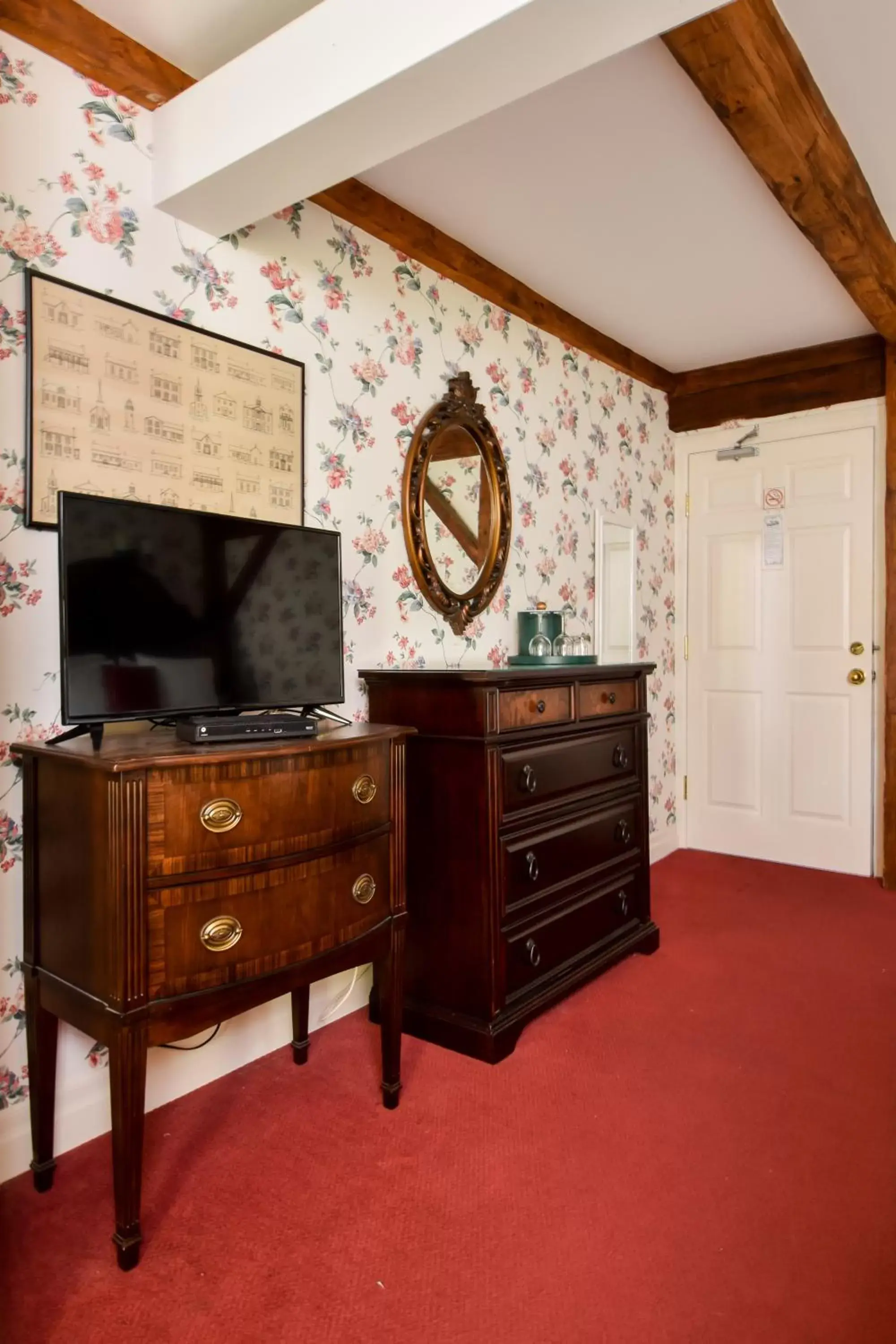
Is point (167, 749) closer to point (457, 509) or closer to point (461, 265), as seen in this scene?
point (457, 509)

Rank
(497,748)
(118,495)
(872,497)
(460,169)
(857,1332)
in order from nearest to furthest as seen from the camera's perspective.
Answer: (857,1332), (118,495), (497,748), (460,169), (872,497)

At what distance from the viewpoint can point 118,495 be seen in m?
1.83

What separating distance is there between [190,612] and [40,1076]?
968mm

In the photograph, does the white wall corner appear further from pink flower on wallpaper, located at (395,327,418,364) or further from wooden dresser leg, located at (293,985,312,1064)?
pink flower on wallpaper, located at (395,327,418,364)

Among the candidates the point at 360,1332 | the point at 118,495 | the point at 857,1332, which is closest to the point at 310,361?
the point at 118,495

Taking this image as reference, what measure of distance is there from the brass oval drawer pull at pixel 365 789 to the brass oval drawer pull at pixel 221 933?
0.36 metres

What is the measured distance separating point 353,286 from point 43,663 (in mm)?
1439

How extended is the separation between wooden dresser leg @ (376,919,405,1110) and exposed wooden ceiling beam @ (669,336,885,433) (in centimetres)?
327

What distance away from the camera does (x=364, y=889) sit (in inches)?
69.2

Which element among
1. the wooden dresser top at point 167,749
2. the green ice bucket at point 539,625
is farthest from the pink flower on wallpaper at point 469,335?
the wooden dresser top at point 167,749

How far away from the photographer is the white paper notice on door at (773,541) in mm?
3990

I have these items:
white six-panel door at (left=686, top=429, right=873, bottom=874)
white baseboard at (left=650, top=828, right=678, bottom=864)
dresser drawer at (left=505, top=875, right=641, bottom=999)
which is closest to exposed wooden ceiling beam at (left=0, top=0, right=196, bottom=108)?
dresser drawer at (left=505, top=875, right=641, bottom=999)

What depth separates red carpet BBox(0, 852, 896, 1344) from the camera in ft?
4.28

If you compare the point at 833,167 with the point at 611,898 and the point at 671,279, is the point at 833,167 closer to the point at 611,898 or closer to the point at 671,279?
the point at 671,279
